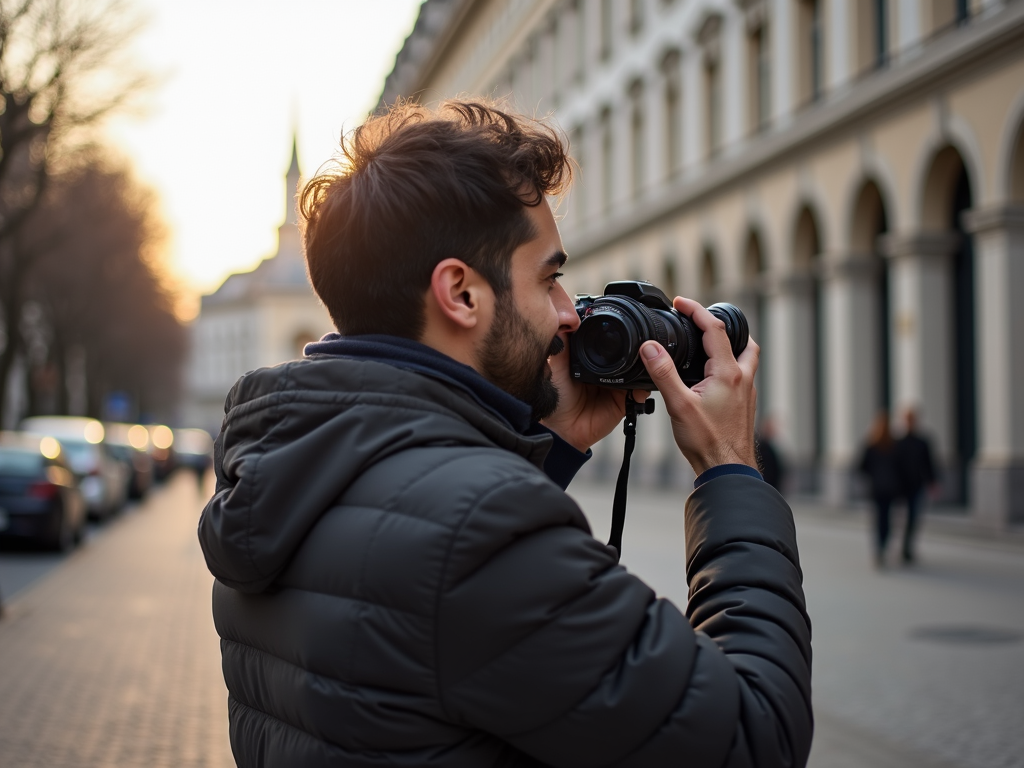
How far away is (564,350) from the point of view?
2.03m

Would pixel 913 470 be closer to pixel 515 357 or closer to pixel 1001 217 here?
pixel 1001 217

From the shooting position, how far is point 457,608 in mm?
1431

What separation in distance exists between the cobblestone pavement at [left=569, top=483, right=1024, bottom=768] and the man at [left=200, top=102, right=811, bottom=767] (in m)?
4.63

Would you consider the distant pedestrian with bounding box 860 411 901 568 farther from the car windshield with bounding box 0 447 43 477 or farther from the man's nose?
the man's nose

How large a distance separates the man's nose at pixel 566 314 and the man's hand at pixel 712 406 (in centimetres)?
14

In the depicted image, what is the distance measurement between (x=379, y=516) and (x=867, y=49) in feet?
72.4

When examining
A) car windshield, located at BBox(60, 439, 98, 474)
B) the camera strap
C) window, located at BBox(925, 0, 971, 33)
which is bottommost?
car windshield, located at BBox(60, 439, 98, 474)

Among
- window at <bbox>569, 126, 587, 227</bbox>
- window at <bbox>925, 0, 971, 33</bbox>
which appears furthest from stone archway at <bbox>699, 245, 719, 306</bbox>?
window at <bbox>925, 0, 971, 33</bbox>

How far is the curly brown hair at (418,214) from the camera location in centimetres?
168

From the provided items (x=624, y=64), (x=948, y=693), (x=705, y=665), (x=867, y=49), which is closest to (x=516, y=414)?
(x=705, y=665)

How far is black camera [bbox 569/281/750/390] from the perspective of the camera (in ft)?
6.39

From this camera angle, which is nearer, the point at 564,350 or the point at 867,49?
the point at 564,350

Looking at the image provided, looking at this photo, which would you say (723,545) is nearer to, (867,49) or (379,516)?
(379,516)

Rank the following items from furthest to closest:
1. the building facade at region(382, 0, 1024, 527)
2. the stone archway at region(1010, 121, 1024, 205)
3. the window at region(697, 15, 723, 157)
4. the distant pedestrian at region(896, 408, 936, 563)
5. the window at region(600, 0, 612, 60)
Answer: the window at region(600, 0, 612, 60) < the window at region(697, 15, 723, 157) < the building facade at region(382, 0, 1024, 527) < the stone archway at region(1010, 121, 1024, 205) < the distant pedestrian at region(896, 408, 936, 563)
